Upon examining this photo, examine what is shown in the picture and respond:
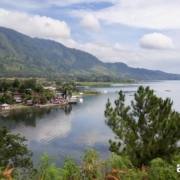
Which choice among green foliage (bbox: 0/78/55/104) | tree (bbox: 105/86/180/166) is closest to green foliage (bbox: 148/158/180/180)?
tree (bbox: 105/86/180/166)

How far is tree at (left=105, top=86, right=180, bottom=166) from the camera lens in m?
22.6

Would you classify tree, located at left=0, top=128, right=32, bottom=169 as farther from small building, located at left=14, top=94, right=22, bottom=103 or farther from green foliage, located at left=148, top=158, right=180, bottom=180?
small building, located at left=14, top=94, right=22, bottom=103

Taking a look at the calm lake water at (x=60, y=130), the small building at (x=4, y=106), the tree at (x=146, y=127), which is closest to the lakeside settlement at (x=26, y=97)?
the small building at (x=4, y=106)

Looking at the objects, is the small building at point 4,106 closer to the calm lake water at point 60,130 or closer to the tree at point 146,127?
the calm lake water at point 60,130

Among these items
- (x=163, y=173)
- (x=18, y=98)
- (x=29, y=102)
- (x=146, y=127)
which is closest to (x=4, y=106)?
(x=29, y=102)

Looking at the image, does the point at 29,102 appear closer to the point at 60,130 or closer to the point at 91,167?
the point at 60,130

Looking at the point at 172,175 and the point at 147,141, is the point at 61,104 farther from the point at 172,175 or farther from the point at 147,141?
the point at 172,175

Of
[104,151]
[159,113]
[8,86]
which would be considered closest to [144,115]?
[159,113]

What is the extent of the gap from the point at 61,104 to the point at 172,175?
12277 centimetres

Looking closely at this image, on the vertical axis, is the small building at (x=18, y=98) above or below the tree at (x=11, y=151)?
below

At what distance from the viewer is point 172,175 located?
12.2 meters

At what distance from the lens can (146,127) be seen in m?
23.8

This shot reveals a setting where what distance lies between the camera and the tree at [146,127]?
22.6m

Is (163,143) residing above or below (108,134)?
above
